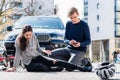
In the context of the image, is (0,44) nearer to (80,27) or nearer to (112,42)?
(80,27)

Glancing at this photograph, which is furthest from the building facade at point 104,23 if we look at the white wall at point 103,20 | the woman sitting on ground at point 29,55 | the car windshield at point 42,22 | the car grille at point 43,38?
the woman sitting on ground at point 29,55

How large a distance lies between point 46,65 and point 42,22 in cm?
682

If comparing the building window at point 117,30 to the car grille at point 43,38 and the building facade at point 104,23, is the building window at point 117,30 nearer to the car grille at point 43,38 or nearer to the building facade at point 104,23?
the building facade at point 104,23

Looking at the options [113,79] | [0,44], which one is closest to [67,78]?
[113,79]

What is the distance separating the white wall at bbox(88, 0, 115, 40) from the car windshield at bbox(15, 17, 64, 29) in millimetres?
61890

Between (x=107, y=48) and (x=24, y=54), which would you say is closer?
(x=24, y=54)

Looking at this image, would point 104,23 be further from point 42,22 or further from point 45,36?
point 45,36

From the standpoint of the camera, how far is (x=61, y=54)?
8008 mm

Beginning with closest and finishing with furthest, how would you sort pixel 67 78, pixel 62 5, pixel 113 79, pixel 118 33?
pixel 67 78 < pixel 113 79 < pixel 118 33 < pixel 62 5

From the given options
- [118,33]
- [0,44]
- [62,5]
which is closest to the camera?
[0,44]

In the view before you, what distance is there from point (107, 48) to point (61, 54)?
2849 inches

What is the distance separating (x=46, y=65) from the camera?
7051 millimetres

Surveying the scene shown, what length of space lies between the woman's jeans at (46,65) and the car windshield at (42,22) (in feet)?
19.8

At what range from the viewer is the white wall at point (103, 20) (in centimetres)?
7612
